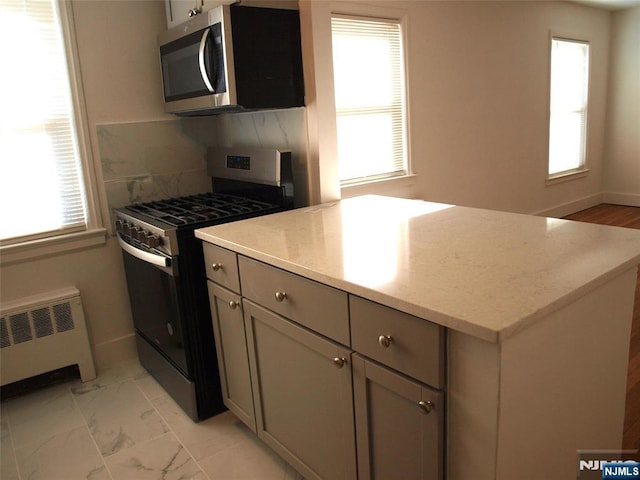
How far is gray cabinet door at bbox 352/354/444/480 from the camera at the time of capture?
1.20m

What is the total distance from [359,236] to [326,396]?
57 centimetres

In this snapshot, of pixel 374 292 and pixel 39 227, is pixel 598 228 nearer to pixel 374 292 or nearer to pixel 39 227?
pixel 374 292

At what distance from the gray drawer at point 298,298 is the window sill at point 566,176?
432cm

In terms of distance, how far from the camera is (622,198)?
6031 millimetres

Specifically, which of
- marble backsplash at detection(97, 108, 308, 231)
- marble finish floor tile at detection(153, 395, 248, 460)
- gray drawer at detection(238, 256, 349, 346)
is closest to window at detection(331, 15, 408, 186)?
marble backsplash at detection(97, 108, 308, 231)

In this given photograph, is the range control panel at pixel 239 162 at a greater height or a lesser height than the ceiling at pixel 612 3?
lesser

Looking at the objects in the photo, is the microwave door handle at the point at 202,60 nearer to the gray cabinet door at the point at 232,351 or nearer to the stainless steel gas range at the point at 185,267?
the stainless steel gas range at the point at 185,267

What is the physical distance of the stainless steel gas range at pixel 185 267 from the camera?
7.11 feet

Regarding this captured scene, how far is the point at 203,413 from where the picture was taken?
2.30 m

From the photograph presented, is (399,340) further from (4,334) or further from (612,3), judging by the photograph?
(612,3)

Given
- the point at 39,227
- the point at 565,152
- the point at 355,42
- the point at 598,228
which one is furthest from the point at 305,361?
the point at 565,152

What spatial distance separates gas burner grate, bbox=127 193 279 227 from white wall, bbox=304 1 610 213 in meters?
1.40

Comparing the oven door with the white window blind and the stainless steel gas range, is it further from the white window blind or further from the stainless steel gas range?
the white window blind

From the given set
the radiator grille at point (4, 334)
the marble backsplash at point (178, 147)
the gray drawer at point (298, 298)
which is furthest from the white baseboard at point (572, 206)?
the radiator grille at point (4, 334)
